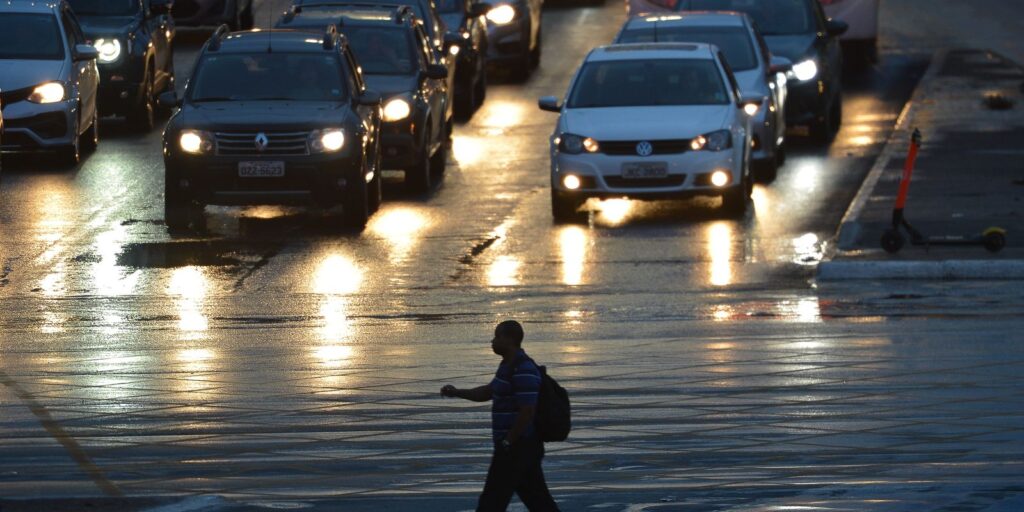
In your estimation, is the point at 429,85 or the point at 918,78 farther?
the point at 918,78

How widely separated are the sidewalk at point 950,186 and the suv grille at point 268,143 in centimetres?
498

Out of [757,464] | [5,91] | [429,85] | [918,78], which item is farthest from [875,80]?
[757,464]

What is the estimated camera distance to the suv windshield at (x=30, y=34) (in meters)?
24.2

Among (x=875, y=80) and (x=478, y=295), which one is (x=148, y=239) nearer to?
(x=478, y=295)

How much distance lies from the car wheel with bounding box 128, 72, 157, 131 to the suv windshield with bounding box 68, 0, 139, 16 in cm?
103

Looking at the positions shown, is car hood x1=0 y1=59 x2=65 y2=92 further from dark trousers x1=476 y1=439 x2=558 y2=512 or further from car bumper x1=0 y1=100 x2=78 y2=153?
dark trousers x1=476 y1=439 x2=558 y2=512

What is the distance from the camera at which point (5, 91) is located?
925 inches

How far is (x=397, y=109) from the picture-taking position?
2259cm

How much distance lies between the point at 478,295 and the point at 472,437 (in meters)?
5.20

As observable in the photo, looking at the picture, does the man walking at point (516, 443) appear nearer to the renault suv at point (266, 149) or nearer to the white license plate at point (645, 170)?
the renault suv at point (266, 149)

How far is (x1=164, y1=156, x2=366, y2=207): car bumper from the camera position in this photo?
787 inches

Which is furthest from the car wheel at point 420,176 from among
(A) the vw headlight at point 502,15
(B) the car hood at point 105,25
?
(A) the vw headlight at point 502,15

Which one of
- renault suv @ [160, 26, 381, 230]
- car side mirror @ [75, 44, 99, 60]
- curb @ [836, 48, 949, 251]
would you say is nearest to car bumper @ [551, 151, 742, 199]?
curb @ [836, 48, 949, 251]

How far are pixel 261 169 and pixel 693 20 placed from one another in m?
6.54
